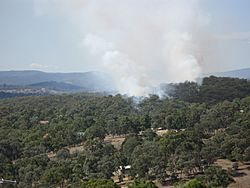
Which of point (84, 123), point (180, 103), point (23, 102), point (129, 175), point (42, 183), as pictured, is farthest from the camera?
point (23, 102)

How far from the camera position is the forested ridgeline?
23281 millimetres

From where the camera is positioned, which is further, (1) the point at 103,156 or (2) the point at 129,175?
(1) the point at 103,156

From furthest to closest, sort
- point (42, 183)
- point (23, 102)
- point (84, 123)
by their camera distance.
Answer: point (23, 102) < point (84, 123) < point (42, 183)

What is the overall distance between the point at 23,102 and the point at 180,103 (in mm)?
30422

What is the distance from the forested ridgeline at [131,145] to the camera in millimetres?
23281

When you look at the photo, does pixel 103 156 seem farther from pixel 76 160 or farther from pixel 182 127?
pixel 182 127

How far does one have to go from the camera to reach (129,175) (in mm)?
24578

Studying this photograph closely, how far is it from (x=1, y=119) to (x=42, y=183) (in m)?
32.0

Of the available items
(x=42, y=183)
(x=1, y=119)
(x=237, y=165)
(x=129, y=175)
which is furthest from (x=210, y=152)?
(x=1, y=119)

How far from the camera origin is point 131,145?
29.2 metres

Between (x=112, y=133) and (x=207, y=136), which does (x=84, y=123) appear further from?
(x=207, y=136)

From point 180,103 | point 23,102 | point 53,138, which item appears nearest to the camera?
point 53,138

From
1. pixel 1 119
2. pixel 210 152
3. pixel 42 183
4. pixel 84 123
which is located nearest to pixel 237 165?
pixel 210 152

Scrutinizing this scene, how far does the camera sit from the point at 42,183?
21.7m
